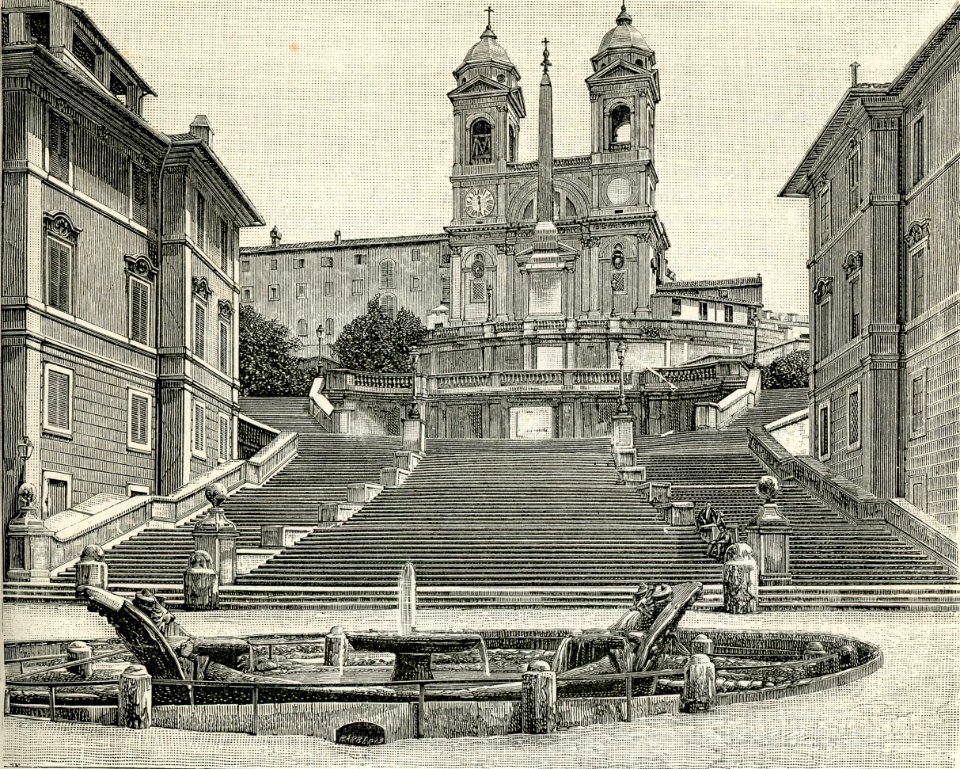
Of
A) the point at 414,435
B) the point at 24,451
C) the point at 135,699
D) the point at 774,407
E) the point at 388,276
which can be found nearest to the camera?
the point at 135,699

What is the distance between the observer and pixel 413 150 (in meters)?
13.1

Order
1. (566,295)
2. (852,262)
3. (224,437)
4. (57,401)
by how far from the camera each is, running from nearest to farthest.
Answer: (57,401) < (852,262) < (224,437) < (566,295)

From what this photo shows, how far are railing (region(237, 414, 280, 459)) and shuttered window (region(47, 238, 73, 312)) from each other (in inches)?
105

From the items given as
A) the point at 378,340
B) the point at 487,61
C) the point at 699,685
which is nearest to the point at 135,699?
the point at 699,685

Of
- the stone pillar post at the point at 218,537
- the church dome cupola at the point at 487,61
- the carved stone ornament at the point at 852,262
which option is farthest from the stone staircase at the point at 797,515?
the church dome cupola at the point at 487,61

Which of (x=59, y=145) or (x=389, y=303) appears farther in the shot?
(x=389, y=303)

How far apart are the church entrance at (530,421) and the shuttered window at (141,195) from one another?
12.5 metres

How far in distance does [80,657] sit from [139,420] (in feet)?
12.3

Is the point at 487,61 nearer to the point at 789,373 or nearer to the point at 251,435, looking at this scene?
the point at 251,435

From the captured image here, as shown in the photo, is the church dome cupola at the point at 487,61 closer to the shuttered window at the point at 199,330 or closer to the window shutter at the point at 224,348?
the shuttered window at the point at 199,330

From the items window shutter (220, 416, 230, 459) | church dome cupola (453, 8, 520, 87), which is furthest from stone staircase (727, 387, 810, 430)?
window shutter (220, 416, 230, 459)

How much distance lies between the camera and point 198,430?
1464 centimetres

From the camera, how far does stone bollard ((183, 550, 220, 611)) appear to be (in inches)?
527

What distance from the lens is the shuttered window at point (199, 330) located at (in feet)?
49.1
